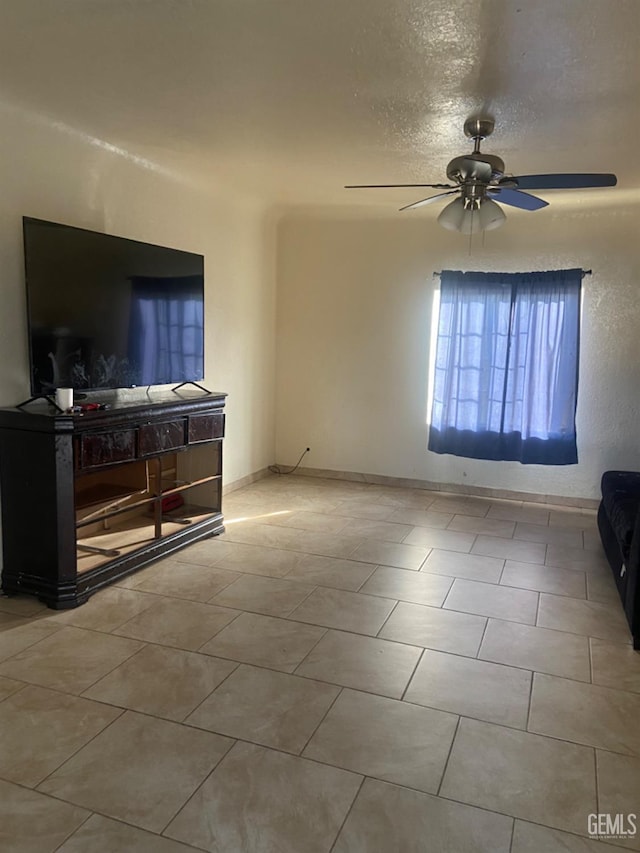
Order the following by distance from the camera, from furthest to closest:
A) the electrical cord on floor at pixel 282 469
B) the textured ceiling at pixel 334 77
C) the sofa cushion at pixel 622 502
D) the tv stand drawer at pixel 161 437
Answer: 1. the electrical cord on floor at pixel 282 469
2. the tv stand drawer at pixel 161 437
3. the sofa cushion at pixel 622 502
4. the textured ceiling at pixel 334 77

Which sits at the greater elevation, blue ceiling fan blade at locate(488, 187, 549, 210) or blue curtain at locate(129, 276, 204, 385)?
blue ceiling fan blade at locate(488, 187, 549, 210)

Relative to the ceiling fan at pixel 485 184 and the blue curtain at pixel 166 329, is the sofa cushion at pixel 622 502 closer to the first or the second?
the ceiling fan at pixel 485 184

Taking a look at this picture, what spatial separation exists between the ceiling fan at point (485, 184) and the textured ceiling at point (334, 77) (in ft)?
0.73

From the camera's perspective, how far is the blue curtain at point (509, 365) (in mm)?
4945

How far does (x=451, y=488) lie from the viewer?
554cm

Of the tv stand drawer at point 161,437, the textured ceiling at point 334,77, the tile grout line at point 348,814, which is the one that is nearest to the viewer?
the tile grout line at point 348,814

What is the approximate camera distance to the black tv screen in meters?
3.08

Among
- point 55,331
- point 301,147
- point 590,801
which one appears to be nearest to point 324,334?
point 301,147

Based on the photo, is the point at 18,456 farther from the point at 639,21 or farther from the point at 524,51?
the point at 639,21

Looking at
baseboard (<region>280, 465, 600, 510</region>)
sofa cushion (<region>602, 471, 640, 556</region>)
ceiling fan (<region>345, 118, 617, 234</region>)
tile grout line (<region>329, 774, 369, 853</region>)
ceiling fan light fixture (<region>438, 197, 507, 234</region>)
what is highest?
ceiling fan (<region>345, 118, 617, 234</region>)

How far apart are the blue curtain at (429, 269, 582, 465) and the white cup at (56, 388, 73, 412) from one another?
322cm

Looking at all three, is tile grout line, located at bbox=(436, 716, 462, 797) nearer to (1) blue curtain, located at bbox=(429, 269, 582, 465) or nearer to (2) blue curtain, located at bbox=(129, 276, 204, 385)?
(2) blue curtain, located at bbox=(129, 276, 204, 385)

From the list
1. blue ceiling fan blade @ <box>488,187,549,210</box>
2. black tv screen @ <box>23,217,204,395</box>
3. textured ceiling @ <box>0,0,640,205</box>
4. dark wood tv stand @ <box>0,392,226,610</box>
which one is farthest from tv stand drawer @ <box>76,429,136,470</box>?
blue ceiling fan blade @ <box>488,187,549,210</box>

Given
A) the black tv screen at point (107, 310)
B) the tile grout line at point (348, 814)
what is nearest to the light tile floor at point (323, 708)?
the tile grout line at point (348, 814)
